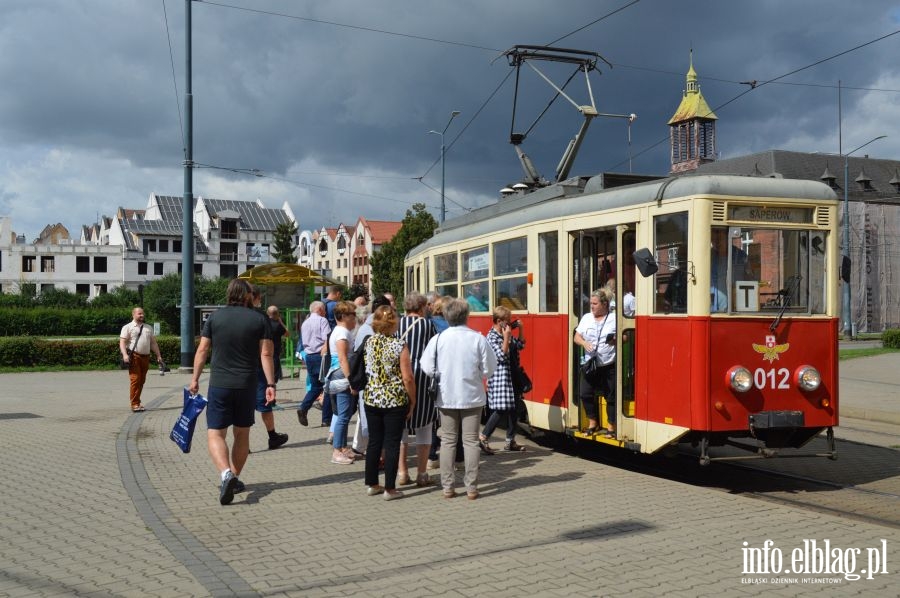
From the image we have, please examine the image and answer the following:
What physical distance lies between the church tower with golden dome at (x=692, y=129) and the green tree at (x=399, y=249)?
175 feet

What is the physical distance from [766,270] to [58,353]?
24292 millimetres

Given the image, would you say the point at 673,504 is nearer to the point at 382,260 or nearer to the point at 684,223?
the point at 684,223

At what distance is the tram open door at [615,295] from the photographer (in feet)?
31.0

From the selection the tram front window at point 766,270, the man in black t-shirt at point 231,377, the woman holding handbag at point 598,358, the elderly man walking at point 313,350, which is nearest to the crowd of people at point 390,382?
the man in black t-shirt at point 231,377

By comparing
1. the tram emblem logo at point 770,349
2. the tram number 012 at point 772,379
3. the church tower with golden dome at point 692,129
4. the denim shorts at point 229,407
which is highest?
the church tower with golden dome at point 692,129

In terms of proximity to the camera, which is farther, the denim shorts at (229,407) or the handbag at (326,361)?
the handbag at (326,361)

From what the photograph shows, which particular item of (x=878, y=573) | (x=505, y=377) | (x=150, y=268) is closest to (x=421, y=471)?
(x=505, y=377)

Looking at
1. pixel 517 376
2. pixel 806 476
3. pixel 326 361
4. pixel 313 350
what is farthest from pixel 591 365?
pixel 313 350

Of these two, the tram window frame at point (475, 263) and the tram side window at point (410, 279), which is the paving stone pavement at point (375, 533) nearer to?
the tram window frame at point (475, 263)

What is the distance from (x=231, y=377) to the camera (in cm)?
805

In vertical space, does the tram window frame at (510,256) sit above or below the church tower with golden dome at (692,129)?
below

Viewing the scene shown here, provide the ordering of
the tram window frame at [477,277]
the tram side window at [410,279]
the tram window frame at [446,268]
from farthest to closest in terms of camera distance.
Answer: the tram side window at [410,279] < the tram window frame at [446,268] < the tram window frame at [477,277]

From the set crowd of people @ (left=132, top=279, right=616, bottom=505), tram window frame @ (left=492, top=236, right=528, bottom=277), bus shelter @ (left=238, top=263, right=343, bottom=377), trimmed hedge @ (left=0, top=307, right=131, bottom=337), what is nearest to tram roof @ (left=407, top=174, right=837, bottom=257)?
tram window frame @ (left=492, top=236, right=528, bottom=277)

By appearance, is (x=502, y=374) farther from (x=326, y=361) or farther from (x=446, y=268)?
(x=446, y=268)
